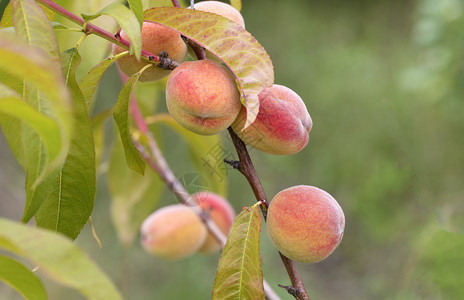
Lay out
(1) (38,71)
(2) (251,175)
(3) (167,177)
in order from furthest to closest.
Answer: (3) (167,177), (2) (251,175), (1) (38,71)

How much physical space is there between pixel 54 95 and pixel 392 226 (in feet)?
7.91

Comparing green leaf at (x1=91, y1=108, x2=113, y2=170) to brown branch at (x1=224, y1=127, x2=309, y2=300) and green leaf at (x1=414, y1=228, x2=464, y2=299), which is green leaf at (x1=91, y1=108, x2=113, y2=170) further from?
green leaf at (x1=414, y1=228, x2=464, y2=299)

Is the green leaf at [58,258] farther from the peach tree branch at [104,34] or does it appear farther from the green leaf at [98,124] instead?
the green leaf at [98,124]

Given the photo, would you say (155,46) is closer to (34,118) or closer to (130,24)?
(130,24)

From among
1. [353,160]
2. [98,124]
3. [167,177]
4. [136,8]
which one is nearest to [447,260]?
[167,177]

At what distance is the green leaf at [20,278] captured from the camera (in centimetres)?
28

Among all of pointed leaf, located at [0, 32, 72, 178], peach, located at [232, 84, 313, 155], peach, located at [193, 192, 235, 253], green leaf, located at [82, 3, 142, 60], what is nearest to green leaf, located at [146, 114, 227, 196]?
peach, located at [193, 192, 235, 253]

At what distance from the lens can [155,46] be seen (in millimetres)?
433

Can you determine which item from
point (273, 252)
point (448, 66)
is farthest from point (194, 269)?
point (448, 66)

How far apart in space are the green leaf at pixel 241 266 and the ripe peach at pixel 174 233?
44 cm

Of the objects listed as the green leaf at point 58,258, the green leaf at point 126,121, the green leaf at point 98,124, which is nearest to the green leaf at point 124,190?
the green leaf at point 98,124

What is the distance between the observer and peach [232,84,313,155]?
0.42m

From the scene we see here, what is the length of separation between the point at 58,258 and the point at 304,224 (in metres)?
0.26

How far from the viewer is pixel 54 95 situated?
0.19 metres
